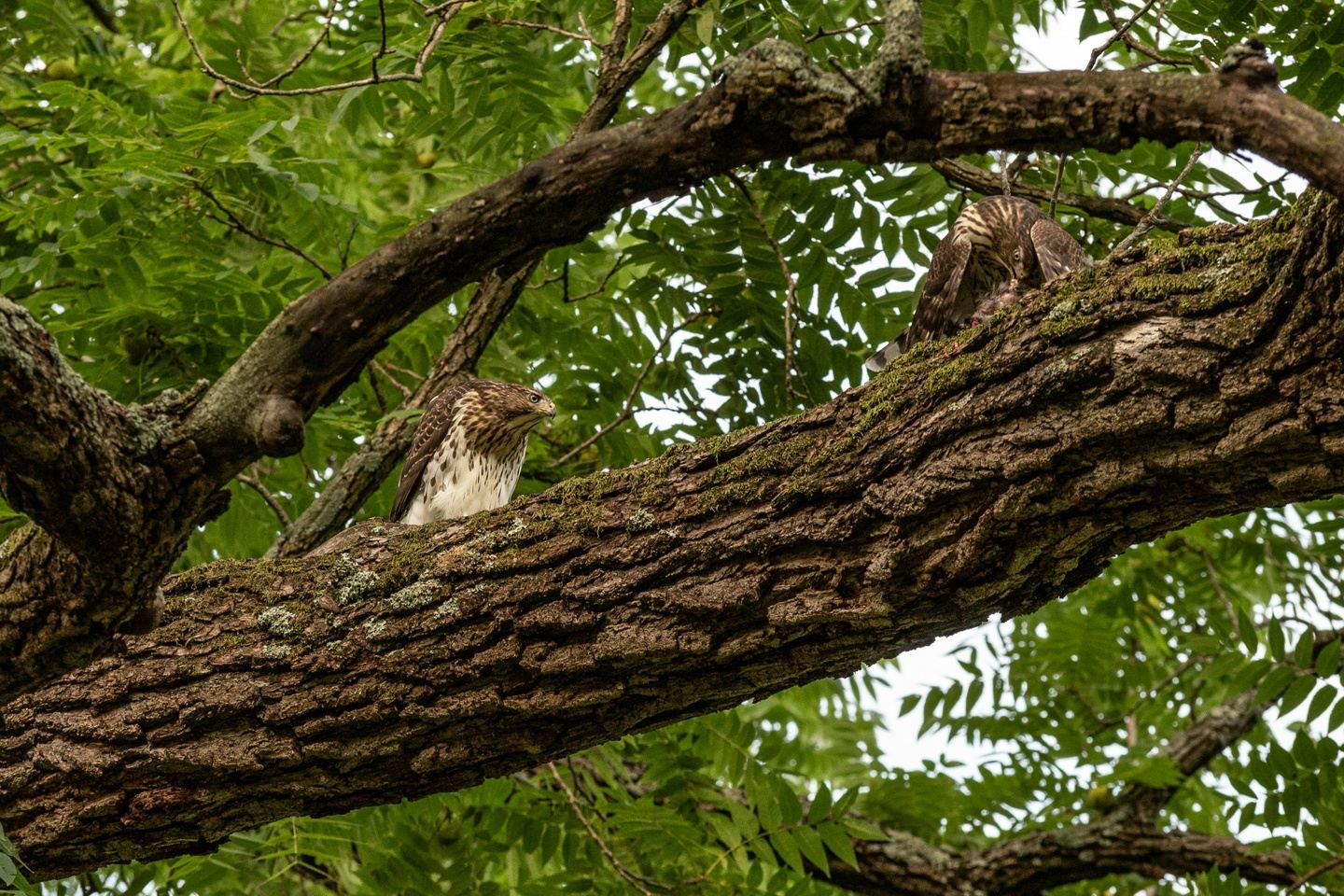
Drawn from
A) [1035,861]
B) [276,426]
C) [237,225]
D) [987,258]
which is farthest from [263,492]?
[1035,861]

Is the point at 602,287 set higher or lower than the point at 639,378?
higher

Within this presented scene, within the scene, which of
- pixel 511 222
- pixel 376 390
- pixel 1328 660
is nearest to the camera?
pixel 511 222

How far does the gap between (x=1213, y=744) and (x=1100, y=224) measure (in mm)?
2865

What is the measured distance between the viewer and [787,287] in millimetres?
5066

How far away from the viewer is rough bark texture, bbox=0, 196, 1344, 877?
2740 mm

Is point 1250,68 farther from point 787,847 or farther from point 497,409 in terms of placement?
point 497,409

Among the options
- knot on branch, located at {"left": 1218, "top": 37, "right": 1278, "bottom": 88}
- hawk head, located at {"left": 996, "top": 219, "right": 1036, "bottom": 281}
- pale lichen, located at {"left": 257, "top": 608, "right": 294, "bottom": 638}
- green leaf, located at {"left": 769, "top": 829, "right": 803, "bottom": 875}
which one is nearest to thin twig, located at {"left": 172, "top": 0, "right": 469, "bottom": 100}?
pale lichen, located at {"left": 257, "top": 608, "right": 294, "bottom": 638}

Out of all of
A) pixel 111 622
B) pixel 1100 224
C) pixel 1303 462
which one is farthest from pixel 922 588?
pixel 1100 224

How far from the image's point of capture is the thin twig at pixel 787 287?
4.95 meters

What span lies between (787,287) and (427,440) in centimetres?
201

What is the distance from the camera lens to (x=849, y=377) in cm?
570

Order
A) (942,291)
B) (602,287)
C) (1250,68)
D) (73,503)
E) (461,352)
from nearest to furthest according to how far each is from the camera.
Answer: (1250,68)
(73,503)
(942,291)
(461,352)
(602,287)

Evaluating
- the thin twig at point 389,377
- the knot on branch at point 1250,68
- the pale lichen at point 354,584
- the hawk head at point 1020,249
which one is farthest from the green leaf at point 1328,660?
the thin twig at point 389,377

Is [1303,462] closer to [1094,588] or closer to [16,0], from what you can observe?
[1094,588]
